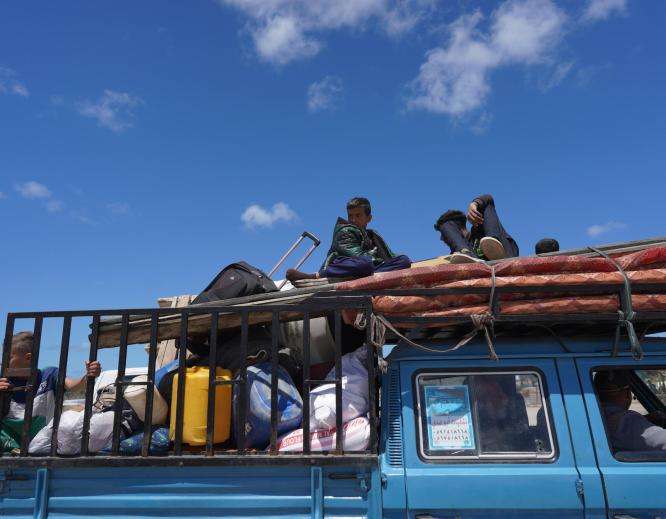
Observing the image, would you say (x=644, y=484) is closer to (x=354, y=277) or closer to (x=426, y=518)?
(x=426, y=518)

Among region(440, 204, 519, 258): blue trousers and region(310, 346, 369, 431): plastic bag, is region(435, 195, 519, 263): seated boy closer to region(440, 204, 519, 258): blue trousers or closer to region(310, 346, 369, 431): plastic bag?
region(440, 204, 519, 258): blue trousers

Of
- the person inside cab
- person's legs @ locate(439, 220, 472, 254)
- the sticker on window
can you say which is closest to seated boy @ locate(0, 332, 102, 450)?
the sticker on window

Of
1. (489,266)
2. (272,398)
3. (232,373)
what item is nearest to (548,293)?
(489,266)

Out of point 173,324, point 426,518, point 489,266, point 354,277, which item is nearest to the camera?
point 426,518

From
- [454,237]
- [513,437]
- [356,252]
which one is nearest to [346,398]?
[513,437]

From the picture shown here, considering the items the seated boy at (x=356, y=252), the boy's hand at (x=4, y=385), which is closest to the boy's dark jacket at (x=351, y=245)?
the seated boy at (x=356, y=252)

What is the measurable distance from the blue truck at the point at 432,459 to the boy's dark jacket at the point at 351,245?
53.8 inches

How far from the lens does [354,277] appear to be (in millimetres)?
3814

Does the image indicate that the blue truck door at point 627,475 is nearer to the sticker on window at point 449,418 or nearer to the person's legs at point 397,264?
the sticker on window at point 449,418

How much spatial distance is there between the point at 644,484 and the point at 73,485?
3080 mm

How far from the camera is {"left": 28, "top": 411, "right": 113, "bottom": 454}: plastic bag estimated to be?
304 cm

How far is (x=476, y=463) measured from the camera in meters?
2.75

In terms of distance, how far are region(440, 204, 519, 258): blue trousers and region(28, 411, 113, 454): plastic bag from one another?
3209 millimetres

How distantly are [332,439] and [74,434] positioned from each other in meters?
1.55
